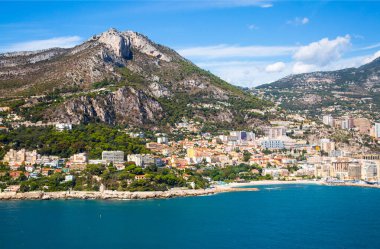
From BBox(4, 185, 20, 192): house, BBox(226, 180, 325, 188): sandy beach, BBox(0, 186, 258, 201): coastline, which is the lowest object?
BBox(226, 180, 325, 188): sandy beach

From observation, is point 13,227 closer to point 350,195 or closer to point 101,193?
point 101,193

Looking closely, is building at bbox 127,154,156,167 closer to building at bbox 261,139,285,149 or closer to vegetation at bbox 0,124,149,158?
vegetation at bbox 0,124,149,158

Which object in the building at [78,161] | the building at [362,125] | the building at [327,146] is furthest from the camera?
the building at [362,125]

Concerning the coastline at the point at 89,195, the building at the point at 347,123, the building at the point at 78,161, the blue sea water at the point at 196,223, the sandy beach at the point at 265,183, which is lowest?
the sandy beach at the point at 265,183

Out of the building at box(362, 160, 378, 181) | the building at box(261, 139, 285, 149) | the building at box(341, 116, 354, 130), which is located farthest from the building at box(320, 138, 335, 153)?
the building at box(341, 116, 354, 130)

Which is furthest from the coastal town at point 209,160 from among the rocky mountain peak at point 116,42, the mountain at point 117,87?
the rocky mountain peak at point 116,42

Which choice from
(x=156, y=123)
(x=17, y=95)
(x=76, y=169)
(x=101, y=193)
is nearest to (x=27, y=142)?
(x=76, y=169)

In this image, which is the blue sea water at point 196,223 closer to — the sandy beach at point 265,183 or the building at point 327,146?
the sandy beach at point 265,183
